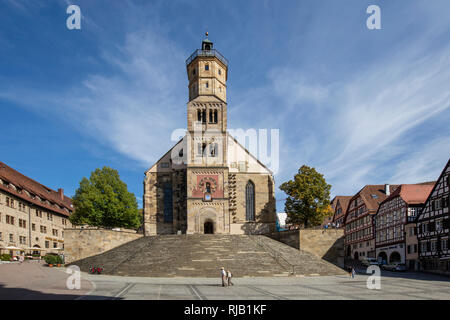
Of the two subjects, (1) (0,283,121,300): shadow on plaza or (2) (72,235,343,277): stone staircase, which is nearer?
(1) (0,283,121,300): shadow on plaza

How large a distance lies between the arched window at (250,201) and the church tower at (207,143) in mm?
4437

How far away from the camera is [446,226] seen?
39.4 meters

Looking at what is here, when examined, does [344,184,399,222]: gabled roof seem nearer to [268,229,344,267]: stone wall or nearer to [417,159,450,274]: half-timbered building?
[417,159,450,274]: half-timbered building

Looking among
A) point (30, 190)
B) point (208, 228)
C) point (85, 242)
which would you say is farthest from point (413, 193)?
point (30, 190)

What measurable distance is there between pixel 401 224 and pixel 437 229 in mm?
7828

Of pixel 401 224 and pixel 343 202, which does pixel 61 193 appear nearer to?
pixel 343 202

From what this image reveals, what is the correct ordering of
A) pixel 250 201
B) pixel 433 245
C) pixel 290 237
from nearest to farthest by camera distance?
1. pixel 433 245
2. pixel 290 237
3. pixel 250 201

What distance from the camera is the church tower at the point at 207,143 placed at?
4982 centimetres

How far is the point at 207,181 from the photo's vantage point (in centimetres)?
5056

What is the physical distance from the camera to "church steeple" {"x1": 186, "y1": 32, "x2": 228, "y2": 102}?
183ft

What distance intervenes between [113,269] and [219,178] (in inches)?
834

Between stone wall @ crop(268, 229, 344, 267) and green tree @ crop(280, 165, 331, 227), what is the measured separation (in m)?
3.91

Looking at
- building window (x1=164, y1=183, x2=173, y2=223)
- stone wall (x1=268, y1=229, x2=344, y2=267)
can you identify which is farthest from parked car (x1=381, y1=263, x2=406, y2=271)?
building window (x1=164, y1=183, x2=173, y2=223)

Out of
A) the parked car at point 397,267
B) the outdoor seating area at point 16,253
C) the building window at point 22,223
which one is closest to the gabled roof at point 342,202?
the parked car at point 397,267
